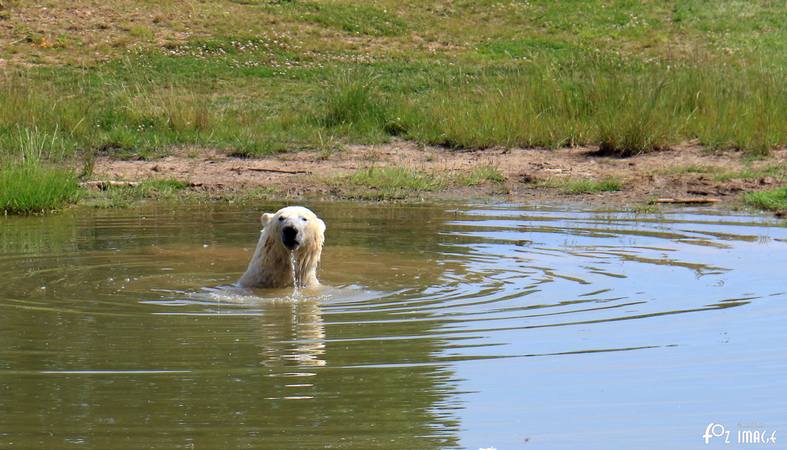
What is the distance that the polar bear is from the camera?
930cm

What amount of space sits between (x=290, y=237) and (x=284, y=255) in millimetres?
449

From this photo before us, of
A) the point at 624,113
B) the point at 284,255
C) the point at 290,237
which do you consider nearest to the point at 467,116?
the point at 624,113

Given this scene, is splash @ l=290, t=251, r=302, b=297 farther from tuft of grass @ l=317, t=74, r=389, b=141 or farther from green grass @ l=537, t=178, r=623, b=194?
tuft of grass @ l=317, t=74, r=389, b=141

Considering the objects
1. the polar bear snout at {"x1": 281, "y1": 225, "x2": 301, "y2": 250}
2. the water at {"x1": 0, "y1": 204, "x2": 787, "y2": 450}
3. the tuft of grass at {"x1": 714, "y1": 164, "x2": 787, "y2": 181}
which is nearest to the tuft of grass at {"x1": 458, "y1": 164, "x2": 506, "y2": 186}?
the tuft of grass at {"x1": 714, "y1": 164, "x2": 787, "y2": 181}

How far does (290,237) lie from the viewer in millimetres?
9133

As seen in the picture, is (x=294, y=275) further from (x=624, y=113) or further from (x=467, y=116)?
(x=467, y=116)

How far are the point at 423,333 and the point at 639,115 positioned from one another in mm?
9176

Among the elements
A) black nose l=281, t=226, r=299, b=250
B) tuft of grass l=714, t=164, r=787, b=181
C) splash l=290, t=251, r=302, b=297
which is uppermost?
black nose l=281, t=226, r=299, b=250

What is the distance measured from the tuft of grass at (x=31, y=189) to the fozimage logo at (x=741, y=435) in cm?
896

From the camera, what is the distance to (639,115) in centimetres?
1596

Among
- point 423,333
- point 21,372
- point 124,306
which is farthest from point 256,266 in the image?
point 21,372

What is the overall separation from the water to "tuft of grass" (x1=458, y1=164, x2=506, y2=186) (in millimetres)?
2593

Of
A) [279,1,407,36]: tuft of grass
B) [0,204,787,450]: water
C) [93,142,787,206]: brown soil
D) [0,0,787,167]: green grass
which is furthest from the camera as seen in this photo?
[279,1,407,36]: tuft of grass

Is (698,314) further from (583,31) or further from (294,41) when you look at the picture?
(583,31)
